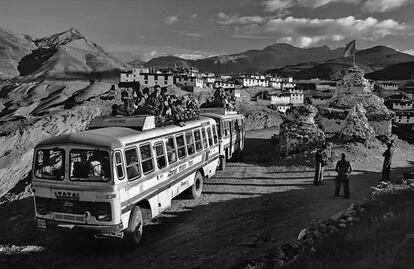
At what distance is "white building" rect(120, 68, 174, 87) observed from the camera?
10456cm

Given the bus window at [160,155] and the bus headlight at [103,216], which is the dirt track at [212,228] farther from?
the bus window at [160,155]

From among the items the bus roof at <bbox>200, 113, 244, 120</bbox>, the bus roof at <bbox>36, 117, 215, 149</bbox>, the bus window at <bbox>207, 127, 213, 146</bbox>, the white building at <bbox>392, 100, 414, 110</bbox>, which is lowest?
the white building at <bbox>392, 100, 414, 110</bbox>

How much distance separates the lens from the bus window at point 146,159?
1041cm

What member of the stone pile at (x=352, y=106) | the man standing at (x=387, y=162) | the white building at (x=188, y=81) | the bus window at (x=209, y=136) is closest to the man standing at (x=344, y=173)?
the man standing at (x=387, y=162)

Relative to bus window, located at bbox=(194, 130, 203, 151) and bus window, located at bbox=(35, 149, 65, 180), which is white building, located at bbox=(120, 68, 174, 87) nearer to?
bus window, located at bbox=(194, 130, 203, 151)

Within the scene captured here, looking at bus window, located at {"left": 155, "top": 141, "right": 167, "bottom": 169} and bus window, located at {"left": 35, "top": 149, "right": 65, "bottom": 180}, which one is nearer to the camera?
bus window, located at {"left": 35, "top": 149, "right": 65, "bottom": 180}

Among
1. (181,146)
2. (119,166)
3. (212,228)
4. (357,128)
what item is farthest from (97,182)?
(357,128)

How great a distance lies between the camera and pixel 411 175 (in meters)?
17.6

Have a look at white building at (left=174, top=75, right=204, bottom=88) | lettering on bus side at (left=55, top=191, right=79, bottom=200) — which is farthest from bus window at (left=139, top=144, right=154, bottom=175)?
white building at (left=174, top=75, right=204, bottom=88)

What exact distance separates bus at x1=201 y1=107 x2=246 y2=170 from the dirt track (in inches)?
80.2

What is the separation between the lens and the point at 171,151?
1240 centimetres

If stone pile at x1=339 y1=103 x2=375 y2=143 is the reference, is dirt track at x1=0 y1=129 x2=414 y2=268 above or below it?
below

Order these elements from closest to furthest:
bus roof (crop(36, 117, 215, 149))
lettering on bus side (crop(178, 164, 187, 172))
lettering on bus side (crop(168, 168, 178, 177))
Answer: bus roof (crop(36, 117, 215, 149)), lettering on bus side (crop(168, 168, 178, 177)), lettering on bus side (crop(178, 164, 187, 172))

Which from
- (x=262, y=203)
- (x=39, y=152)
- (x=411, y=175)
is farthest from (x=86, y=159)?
(x=411, y=175)
